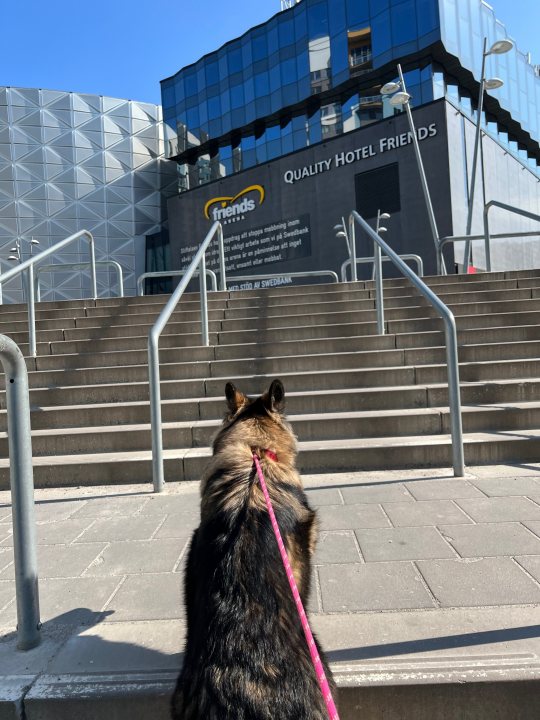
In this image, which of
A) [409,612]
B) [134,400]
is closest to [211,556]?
[409,612]

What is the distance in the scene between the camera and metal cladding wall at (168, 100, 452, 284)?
21.4 metres

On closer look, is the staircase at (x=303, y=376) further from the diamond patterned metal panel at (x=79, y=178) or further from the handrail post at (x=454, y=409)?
the diamond patterned metal panel at (x=79, y=178)

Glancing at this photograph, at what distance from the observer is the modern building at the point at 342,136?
21938mm

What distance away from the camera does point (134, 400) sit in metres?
5.84

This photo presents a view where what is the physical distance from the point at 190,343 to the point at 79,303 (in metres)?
2.67

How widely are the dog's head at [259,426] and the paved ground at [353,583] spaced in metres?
0.85

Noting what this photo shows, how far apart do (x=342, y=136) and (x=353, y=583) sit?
24934 mm

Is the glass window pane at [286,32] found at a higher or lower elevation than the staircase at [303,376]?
higher

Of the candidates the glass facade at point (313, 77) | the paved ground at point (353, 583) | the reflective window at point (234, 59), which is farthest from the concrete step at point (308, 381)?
the reflective window at point (234, 59)

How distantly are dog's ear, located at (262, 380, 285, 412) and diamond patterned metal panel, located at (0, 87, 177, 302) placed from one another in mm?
33738

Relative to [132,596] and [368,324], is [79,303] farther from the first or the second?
[132,596]

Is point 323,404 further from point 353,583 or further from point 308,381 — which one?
point 353,583

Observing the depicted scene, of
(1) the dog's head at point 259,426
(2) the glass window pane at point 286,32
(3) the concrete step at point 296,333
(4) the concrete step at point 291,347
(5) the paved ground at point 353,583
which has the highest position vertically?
(2) the glass window pane at point 286,32

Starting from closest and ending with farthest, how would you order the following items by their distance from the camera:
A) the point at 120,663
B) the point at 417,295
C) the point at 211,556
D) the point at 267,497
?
1. the point at 211,556
2. the point at 267,497
3. the point at 120,663
4. the point at 417,295
